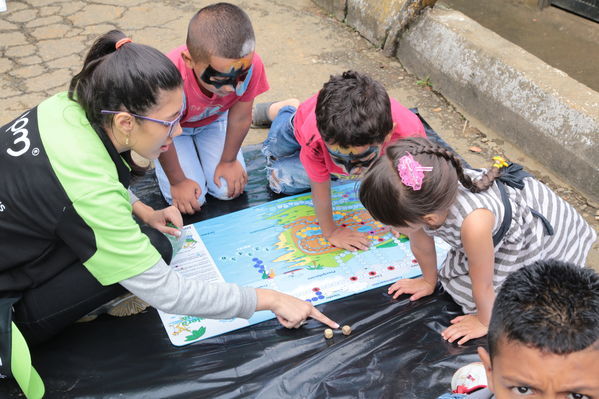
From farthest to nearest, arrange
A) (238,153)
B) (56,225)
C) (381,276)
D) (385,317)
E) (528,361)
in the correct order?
(238,153), (381,276), (385,317), (56,225), (528,361)

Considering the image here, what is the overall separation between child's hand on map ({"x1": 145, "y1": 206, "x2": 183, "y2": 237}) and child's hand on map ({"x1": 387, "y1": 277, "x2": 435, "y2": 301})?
2.51ft

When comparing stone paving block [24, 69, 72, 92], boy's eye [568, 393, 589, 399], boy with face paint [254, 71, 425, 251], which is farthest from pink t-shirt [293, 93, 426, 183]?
stone paving block [24, 69, 72, 92]

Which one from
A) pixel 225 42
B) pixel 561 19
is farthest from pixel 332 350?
pixel 561 19

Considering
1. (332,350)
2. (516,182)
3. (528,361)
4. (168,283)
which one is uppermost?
(528,361)

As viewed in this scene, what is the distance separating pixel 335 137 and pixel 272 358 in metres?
0.71

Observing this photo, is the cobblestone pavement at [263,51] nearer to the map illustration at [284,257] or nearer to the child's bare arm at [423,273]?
the map illustration at [284,257]

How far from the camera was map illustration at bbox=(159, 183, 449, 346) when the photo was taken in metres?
2.11

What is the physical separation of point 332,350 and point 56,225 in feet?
2.85

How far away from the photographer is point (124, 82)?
1.59m

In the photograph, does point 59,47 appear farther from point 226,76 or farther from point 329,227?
point 329,227

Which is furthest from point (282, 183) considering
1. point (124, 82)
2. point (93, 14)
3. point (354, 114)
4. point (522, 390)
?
point (93, 14)

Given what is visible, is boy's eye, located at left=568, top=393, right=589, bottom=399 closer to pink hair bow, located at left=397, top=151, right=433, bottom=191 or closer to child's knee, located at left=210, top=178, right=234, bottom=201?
pink hair bow, located at left=397, top=151, right=433, bottom=191

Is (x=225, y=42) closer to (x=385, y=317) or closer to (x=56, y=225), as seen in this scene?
(x=56, y=225)

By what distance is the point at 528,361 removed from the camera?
1066 mm
